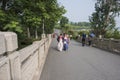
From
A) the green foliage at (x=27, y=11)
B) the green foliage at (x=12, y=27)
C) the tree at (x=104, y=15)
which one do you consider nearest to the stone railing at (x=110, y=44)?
the green foliage at (x=27, y=11)

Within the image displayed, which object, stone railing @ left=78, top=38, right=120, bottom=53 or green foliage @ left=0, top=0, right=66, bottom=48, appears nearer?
stone railing @ left=78, top=38, right=120, bottom=53

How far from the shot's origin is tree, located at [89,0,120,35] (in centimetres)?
3791

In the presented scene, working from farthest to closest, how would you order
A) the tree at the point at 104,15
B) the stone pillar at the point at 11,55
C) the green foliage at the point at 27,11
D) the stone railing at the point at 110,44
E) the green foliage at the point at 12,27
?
the tree at the point at 104,15 → the green foliage at the point at 27,11 → the stone railing at the point at 110,44 → the green foliage at the point at 12,27 → the stone pillar at the point at 11,55

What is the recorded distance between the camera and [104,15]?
3903 cm

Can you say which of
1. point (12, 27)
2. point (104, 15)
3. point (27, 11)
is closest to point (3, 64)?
point (12, 27)

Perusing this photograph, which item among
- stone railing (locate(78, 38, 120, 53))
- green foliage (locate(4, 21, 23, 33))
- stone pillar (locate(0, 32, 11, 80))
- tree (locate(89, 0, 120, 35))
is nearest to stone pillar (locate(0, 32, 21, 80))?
stone pillar (locate(0, 32, 11, 80))

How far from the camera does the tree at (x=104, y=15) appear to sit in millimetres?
37906

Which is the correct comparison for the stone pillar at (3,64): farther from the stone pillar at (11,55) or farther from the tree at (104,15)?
→ the tree at (104,15)

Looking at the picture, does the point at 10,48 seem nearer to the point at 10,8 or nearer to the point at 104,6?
the point at 10,8

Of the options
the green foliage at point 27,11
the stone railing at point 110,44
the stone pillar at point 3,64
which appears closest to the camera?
the stone pillar at point 3,64

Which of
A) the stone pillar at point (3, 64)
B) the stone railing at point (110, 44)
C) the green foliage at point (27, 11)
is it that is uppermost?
the green foliage at point (27, 11)

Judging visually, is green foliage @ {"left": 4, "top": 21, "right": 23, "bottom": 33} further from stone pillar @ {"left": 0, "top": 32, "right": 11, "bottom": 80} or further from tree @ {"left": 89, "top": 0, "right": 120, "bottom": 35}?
tree @ {"left": 89, "top": 0, "right": 120, "bottom": 35}

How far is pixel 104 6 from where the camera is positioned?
38250 mm

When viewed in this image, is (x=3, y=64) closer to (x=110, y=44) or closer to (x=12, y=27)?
(x=12, y=27)
